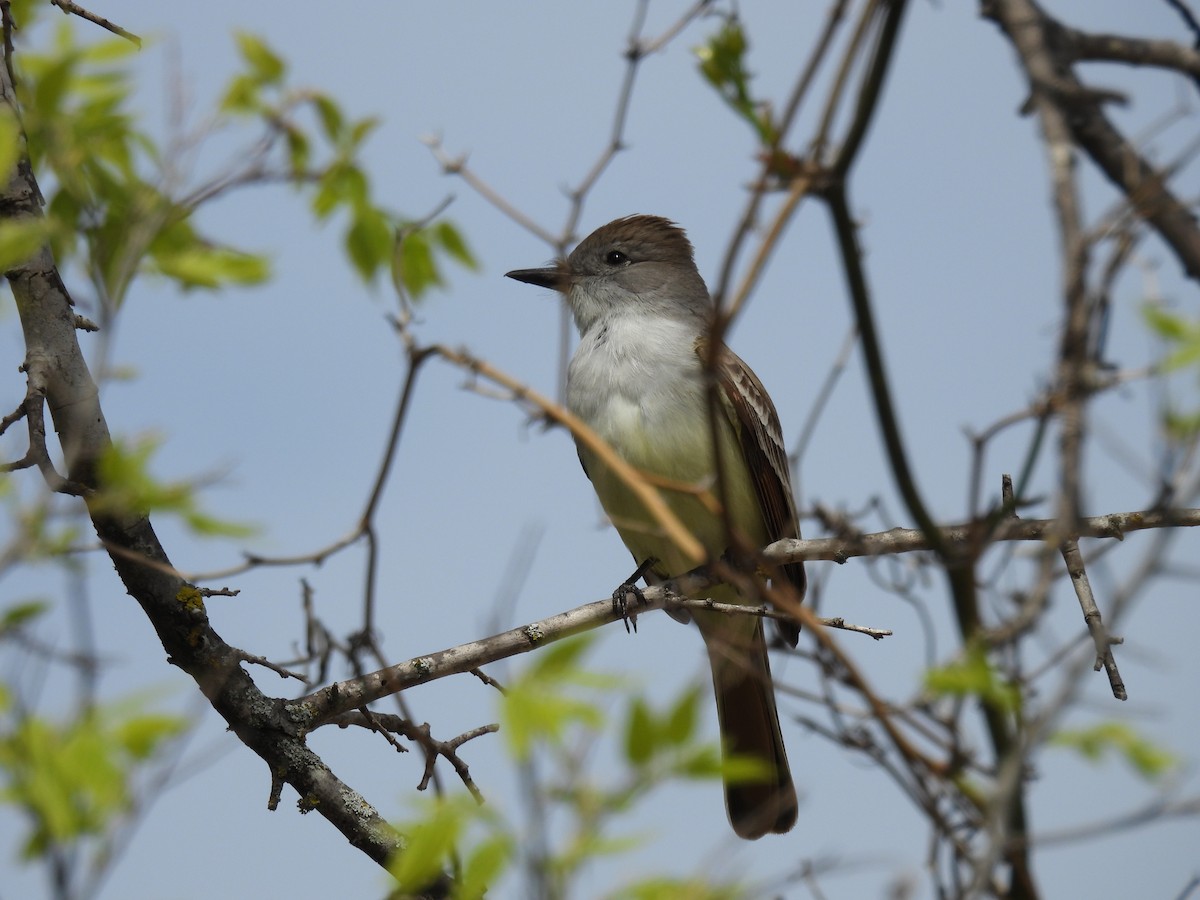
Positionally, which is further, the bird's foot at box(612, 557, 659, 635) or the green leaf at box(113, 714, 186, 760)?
the bird's foot at box(612, 557, 659, 635)

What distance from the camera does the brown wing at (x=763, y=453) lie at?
21.8ft

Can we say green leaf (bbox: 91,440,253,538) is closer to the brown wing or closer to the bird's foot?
the bird's foot

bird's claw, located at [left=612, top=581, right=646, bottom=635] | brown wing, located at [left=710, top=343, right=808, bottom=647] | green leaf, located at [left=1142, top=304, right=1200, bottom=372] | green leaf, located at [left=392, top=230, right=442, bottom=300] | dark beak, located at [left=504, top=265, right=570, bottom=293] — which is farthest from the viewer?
dark beak, located at [left=504, top=265, right=570, bottom=293]

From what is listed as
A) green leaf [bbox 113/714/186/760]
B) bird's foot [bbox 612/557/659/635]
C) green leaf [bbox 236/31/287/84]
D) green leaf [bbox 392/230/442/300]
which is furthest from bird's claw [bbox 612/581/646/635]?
green leaf [bbox 113/714/186/760]

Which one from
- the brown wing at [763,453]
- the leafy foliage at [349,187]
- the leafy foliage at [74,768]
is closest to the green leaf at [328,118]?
the leafy foliage at [349,187]

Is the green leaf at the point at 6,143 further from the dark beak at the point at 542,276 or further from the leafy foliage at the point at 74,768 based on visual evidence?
the dark beak at the point at 542,276

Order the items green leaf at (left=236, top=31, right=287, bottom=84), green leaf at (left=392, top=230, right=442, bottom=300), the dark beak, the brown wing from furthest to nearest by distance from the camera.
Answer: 1. the dark beak
2. the brown wing
3. green leaf at (left=392, top=230, right=442, bottom=300)
4. green leaf at (left=236, top=31, right=287, bottom=84)

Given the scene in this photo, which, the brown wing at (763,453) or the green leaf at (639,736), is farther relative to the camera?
the brown wing at (763,453)

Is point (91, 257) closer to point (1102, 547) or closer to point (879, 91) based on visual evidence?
point (879, 91)

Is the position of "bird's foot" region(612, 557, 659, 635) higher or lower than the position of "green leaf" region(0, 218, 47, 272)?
higher

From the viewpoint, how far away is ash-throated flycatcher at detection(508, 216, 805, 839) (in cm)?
636

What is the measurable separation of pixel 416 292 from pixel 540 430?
956 millimetres

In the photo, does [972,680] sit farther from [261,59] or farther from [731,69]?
[261,59]

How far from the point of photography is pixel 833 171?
88.3 inches
